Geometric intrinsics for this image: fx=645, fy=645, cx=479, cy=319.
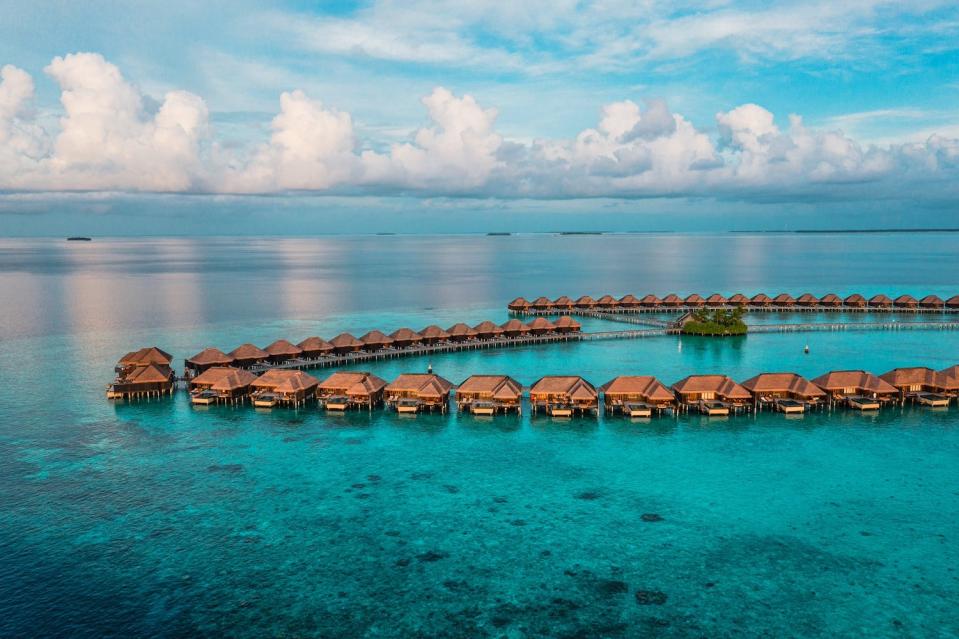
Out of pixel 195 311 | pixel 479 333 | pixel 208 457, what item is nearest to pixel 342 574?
pixel 208 457

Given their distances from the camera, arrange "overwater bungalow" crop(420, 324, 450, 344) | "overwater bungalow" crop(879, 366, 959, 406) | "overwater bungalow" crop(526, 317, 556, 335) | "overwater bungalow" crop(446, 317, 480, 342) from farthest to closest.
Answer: "overwater bungalow" crop(526, 317, 556, 335)
"overwater bungalow" crop(446, 317, 480, 342)
"overwater bungalow" crop(420, 324, 450, 344)
"overwater bungalow" crop(879, 366, 959, 406)

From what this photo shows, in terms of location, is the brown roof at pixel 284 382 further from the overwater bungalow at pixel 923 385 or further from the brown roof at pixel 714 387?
the overwater bungalow at pixel 923 385

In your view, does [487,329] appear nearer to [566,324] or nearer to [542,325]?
[542,325]

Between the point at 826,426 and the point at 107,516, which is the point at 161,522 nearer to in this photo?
the point at 107,516

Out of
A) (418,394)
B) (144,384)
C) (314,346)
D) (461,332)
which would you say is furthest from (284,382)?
(461,332)

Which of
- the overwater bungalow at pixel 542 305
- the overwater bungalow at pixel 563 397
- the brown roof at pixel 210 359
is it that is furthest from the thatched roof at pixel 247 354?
the overwater bungalow at pixel 542 305

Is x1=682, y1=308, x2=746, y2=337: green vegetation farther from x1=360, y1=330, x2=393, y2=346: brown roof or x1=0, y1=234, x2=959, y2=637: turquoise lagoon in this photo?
x1=360, y1=330, x2=393, y2=346: brown roof

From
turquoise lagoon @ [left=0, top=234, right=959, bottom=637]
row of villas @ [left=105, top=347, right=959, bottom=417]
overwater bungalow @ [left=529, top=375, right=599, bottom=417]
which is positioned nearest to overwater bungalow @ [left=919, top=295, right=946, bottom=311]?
turquoise lagoon @ [left=0, top=234, right=959, bottom=637]
